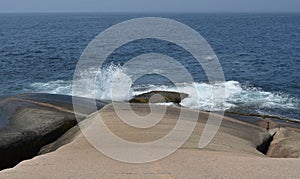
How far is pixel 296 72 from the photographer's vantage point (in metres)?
28.2

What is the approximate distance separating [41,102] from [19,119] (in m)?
1.75

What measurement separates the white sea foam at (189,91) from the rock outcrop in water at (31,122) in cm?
687

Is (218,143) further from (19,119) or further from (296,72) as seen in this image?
(296,72)

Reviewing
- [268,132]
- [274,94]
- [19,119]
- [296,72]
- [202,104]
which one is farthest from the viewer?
[296,72]

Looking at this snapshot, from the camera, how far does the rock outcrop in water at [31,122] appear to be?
8.32m

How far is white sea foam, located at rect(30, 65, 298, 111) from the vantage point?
1873 centimetres

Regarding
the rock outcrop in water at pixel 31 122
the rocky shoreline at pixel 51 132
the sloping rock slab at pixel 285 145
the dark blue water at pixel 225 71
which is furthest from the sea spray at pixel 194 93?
the rock outcrop in water at pixel 31 122

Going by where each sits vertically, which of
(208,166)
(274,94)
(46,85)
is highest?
(208,166)

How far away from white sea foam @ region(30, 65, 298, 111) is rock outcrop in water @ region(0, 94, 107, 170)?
6873 mm

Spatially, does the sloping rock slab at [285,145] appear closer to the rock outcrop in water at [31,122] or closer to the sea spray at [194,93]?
the rock outcrop in water at [31,122]

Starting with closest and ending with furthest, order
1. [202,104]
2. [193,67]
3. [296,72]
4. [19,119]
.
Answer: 1. [19,119]
2. [202,104]
3. [296,72]
4. [193,67]

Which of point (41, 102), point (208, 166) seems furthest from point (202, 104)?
point (208, 166)

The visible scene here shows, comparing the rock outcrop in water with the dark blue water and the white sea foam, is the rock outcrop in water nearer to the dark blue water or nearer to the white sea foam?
the white sea foam

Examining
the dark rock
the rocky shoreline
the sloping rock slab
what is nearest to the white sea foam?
the dark rock
